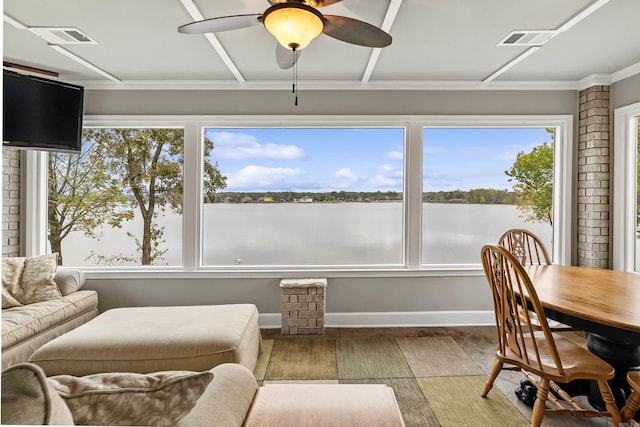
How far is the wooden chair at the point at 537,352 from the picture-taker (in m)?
1.85

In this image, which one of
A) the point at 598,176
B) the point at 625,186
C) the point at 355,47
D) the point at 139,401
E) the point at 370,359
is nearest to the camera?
the point at 139,401

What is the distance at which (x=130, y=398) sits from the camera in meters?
1.02

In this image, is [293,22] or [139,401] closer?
[139,401]

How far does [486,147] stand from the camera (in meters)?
3.93

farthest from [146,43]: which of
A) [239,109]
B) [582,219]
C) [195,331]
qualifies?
[582,219]

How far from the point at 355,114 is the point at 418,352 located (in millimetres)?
2351

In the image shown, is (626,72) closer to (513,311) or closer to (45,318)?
(513,311)

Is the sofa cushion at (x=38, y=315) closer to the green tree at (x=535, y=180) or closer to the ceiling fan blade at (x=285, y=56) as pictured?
the ceiling fan blade at (x=285, y=56)

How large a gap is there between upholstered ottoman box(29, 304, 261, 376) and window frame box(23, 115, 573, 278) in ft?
4.36

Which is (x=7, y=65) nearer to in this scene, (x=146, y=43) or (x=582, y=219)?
(x=146, y=43)

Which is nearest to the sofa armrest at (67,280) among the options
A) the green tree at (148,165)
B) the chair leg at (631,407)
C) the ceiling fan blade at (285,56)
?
the green tree at (148,165)

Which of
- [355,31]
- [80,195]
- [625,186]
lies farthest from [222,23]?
[625,186]

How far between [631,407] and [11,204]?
503 centimetres

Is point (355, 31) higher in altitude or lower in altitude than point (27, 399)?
higher
